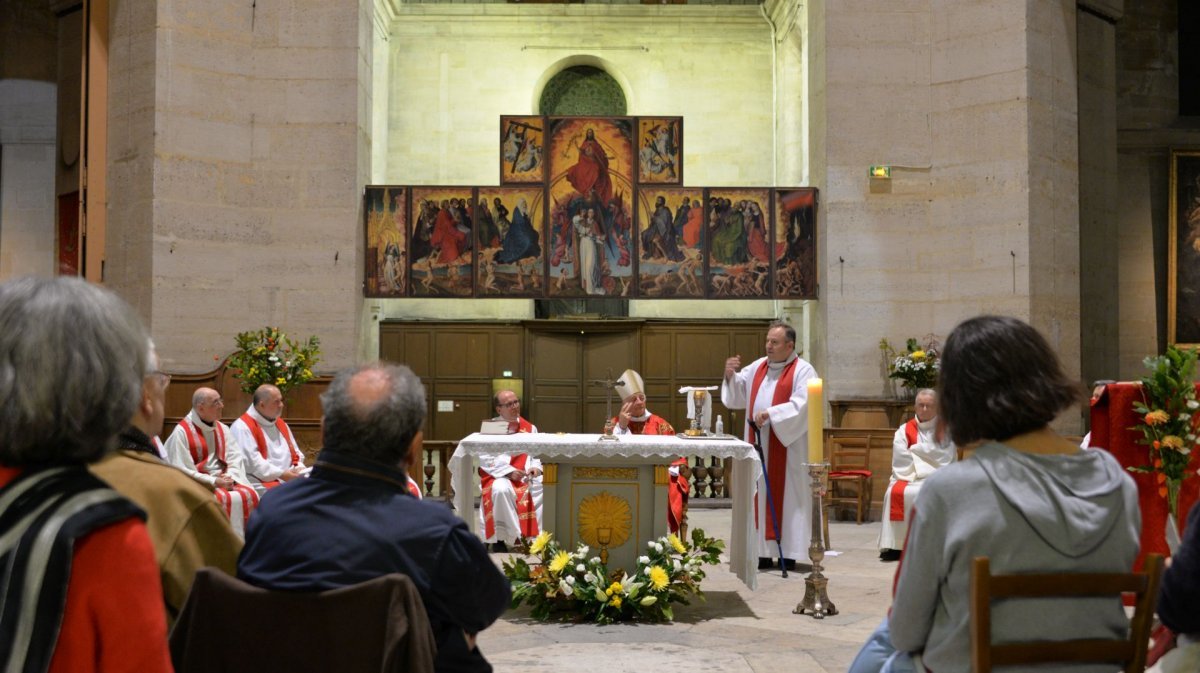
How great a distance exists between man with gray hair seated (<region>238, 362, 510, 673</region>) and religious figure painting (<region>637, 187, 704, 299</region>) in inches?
453

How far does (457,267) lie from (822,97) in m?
4.65

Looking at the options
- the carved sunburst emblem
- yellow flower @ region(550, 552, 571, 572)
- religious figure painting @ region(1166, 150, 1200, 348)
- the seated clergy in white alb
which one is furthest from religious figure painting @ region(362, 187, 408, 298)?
religious figure painting @ region(1166, 150, 1200, 348)

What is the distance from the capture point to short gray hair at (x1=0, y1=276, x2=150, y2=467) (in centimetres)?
179

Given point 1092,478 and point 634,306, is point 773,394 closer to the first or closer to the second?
point 1092,478

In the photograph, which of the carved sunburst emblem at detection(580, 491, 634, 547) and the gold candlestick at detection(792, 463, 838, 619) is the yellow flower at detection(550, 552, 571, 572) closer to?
the carved sunburst emblem at detection(580, 491, 634, 547)

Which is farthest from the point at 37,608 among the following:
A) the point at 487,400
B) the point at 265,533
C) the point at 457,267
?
the point at 487,400

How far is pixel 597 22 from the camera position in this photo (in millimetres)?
18953

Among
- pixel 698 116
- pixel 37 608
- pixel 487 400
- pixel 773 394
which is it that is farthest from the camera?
pixel 698 116

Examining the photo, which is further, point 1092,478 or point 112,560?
point 1092,478

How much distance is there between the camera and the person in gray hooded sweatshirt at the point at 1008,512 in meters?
2.50

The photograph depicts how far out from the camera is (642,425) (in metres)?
9.92

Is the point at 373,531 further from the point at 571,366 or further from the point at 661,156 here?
the point at 571,366

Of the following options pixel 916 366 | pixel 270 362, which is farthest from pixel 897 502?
pixel 270 362

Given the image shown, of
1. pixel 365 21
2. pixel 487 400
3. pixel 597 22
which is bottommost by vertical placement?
pixel 487 400
